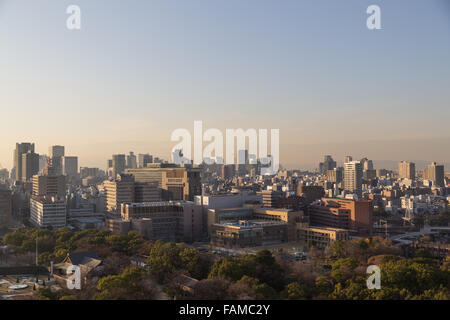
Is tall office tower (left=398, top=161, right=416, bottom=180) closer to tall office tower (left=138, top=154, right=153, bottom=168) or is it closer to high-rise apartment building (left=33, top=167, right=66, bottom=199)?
tall office tower (left=138, top=154, right=153, bottom=168)

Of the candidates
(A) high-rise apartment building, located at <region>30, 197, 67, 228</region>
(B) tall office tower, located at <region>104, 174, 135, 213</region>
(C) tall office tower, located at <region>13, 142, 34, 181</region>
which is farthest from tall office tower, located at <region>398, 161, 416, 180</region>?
(A) high-rise apartment building, located at <region>30, 197, 67, 228</region>

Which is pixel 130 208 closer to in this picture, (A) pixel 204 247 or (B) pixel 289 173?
(A) pixel 204 247

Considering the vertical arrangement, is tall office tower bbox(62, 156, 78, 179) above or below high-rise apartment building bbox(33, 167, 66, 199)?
above

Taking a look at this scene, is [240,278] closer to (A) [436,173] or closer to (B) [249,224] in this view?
(B) [249,224]

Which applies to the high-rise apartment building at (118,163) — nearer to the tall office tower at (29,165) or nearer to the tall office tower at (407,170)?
the tall office tower at (29,165)
